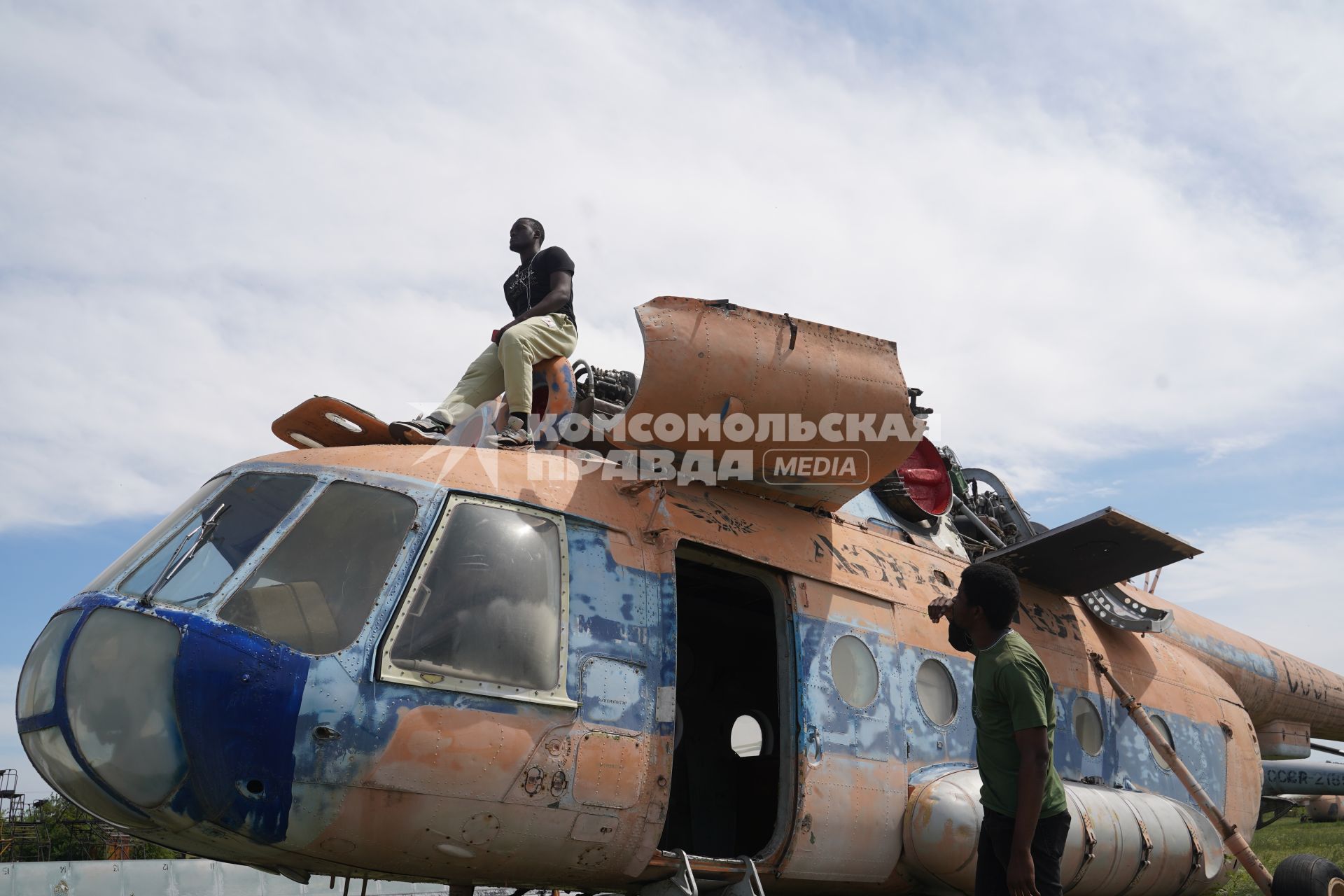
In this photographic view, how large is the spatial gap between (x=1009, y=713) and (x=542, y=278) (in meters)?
4.25

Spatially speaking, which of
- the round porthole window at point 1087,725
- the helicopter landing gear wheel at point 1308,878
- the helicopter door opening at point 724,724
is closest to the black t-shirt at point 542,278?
the helicopter door opening at point 724,724

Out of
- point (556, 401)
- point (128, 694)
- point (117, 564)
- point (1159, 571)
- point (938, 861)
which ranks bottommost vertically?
point (938, 861)

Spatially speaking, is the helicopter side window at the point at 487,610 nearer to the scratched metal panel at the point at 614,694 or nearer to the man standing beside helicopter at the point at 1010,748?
the scratched metal panel at the point at 614,694

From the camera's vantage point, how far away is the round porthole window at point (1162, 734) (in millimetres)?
8328

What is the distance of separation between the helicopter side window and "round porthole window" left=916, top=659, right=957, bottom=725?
254 cm

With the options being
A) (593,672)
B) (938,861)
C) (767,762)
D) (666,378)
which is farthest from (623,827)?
(767,762)

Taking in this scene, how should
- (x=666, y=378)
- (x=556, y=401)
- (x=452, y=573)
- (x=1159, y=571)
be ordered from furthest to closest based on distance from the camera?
1. (x=1159, y=571)
2. (x=556, y=401)
3. (x=666, y=378)
4. (x=452, y=573)

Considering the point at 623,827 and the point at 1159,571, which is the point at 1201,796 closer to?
the point at 1159,571

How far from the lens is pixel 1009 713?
14.5 ft

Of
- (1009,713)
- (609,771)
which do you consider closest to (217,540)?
(609,771)

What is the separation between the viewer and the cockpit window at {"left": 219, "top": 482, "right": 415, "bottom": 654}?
4.66 meters

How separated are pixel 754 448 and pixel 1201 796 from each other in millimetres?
3976

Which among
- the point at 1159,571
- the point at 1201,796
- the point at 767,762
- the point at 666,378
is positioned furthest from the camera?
the point at 1159,571

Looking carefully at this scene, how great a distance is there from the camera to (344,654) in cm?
461
